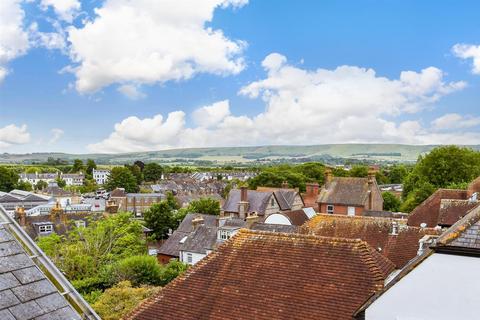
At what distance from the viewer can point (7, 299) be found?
3668 millimetres

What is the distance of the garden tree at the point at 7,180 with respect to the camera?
127438 millimetres

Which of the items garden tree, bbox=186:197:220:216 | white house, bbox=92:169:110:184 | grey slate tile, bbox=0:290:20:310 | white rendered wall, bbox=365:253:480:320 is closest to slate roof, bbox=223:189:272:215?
garden tree, bbox=186:197:220:216

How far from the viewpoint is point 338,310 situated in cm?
997

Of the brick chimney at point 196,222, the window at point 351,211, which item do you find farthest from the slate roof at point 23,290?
the window at point 351,211

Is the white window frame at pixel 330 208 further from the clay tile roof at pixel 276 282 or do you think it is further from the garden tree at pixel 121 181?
the garden tree at pixel 121 181

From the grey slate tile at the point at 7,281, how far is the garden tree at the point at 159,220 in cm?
5497

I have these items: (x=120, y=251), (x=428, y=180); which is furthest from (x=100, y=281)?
(x=428, y=180)

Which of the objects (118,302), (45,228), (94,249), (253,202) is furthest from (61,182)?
(118,302)

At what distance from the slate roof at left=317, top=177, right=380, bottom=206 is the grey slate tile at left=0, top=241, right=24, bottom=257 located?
155ft

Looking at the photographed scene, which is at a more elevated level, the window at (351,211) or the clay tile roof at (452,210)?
the clay tile roof at (452,210)

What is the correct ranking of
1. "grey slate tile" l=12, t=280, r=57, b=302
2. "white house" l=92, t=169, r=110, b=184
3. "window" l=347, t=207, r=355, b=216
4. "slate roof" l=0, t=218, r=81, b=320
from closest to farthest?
1. "slate roof" l=0, t=218, r=81, b=320
2. "grey slate tile" l=12, t=280, r=57, b=302
3. "window" l=347, t=207, r=355, b=216
4. "white house" l=92, t=169, r=110, b=184

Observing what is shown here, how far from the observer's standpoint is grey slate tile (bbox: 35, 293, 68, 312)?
12.6ft

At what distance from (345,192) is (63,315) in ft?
160

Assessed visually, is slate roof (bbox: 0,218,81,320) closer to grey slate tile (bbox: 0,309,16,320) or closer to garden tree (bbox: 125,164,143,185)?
grey slate tile (bbox: 0,309,16,320)
